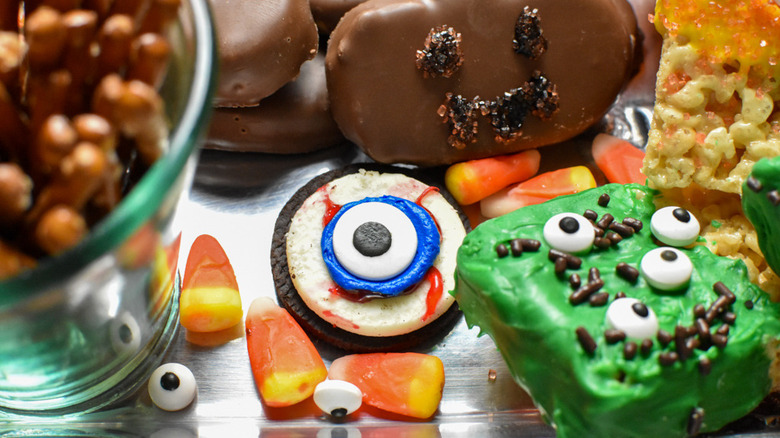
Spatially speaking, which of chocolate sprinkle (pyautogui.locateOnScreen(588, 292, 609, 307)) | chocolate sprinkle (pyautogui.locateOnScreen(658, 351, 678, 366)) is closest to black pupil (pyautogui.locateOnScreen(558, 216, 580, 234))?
chocolate sprinkle (pyautogui.locateOnScreen(588, 292, 609, 307))

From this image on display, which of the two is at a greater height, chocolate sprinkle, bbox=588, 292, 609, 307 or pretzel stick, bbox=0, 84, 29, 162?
pretzel stick, bbox=0, 84, 29, 162

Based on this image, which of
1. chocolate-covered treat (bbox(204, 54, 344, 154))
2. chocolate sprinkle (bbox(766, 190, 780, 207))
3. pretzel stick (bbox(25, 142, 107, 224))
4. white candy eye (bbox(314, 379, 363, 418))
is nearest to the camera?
pretzel stick (bbox(25, 142, 107, 224))

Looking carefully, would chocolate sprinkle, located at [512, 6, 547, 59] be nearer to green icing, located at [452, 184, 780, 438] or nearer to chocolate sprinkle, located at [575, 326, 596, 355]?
green icing, located at [452, 184, 780, 438]

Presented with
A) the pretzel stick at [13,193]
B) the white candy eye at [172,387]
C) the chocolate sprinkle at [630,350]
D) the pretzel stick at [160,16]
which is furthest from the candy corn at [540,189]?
the pretzel stick at [13,193]

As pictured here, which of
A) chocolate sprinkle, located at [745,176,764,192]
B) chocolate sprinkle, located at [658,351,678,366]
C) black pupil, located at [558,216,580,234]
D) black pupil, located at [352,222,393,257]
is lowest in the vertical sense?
black pupil, located at [352,222,393,257]

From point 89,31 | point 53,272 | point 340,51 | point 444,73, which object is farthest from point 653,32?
point 53,272

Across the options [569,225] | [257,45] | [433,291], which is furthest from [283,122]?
[569,225]

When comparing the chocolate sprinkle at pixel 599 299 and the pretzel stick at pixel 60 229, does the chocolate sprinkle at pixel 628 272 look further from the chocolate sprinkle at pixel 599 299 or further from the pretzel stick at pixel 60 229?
the pretzel stick at pixel 60 229
